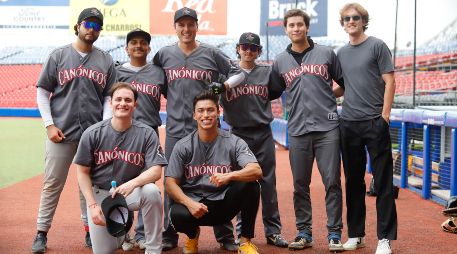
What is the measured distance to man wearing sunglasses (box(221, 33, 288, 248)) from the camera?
5148 mm

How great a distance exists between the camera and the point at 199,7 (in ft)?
70.8

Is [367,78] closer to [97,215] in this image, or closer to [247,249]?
[247,249]

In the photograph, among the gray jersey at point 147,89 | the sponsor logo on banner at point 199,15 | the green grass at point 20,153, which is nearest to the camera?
the gray jersey at point 147,89

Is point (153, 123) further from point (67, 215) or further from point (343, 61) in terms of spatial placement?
point (67, 215)

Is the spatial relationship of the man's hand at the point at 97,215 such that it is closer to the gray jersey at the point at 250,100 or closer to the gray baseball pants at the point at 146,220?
the gray baseball pants at the point at 146,220

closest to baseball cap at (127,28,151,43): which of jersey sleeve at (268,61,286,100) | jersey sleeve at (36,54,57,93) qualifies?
jersey sleeve at (36,54,57,93)

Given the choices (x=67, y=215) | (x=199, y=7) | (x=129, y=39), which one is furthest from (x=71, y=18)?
(x=129, y=39)

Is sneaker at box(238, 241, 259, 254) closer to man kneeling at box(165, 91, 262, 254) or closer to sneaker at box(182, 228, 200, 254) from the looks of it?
man kneeling at box(165, 91, 262, 254)

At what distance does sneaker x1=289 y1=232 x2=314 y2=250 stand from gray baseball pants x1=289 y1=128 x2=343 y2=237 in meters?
0.05

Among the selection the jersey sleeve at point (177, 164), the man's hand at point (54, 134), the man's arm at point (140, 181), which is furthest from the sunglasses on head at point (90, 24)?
the man's arm at point (140, 181)

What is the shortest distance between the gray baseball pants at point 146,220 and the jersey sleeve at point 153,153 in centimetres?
16

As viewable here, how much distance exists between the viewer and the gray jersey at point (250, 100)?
203 inches

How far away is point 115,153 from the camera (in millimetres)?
4410

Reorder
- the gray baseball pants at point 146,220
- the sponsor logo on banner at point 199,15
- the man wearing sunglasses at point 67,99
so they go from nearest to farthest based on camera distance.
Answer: the gray baseball pants at point 146,220 < the man wearing sunglasses at point 67,99 < the sponsor logo on banner at point 199,15
